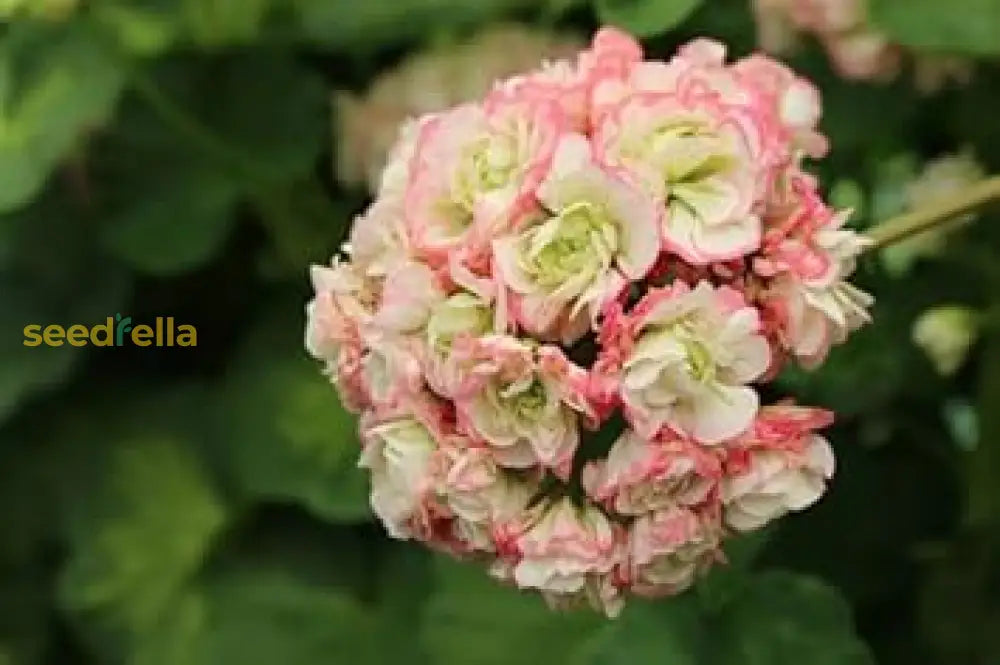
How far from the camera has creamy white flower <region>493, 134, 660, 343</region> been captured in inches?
23.5

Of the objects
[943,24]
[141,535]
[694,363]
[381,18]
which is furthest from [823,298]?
[141,535]

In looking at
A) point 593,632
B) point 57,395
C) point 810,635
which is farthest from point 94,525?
point 810,635

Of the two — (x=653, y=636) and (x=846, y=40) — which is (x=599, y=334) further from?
(x=846, y=40)

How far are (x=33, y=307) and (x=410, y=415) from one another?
47 cm

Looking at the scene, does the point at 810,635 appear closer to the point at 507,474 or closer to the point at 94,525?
the point at 507,474

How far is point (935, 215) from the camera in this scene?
2.19 feet

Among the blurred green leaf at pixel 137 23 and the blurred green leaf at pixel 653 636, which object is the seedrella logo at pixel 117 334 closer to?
the blurred green leaf at pixel 137 23

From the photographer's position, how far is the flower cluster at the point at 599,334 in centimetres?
59

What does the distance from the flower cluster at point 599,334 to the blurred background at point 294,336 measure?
0.17 metres

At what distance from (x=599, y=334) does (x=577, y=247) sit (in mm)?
25

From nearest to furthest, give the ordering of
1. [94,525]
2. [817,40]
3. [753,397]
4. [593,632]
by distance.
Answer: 1. [753,397]
2. [593,632]
3. [817,40]
4. [94,525]

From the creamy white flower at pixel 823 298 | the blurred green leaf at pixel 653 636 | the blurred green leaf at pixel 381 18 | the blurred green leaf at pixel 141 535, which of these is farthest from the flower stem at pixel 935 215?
the blurred green leaf at pixel 141 535

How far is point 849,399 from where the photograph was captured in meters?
0.82

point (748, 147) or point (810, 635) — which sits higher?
point (748, 147)
